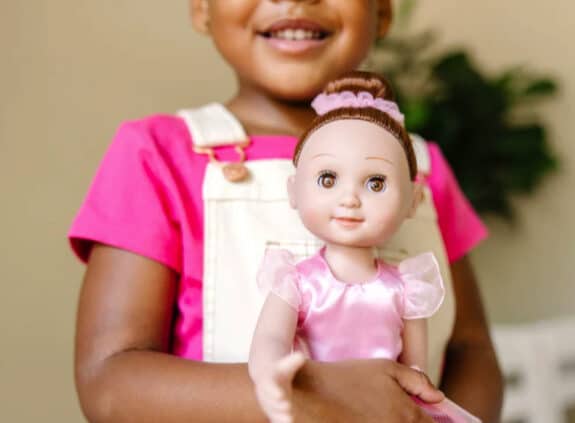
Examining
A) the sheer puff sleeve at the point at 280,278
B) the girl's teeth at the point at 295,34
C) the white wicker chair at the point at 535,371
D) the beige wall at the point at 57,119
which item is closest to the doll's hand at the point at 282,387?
the sheer puff sleeve at the point at 280,278

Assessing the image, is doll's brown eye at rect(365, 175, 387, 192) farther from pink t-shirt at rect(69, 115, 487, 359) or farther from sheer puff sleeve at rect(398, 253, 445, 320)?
pink t-shirt at rect(69, 115, 487, 359)

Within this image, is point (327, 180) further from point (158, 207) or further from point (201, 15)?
point (201, 15)

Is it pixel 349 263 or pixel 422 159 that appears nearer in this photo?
pixel 349 263

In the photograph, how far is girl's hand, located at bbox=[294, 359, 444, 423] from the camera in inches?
21.9

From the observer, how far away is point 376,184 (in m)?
0.58

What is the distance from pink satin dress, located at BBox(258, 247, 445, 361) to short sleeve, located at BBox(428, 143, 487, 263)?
0.34 m

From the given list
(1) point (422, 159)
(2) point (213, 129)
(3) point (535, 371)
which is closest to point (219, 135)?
(2) point (213, 129)

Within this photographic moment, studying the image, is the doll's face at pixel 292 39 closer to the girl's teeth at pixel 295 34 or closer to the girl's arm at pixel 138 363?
the girl's teeth at pixel 295 34

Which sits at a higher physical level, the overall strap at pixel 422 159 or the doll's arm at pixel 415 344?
the overall strap at pixel 422 159

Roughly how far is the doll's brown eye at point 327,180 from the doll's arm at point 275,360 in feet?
0.30

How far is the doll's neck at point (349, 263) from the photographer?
604 mm

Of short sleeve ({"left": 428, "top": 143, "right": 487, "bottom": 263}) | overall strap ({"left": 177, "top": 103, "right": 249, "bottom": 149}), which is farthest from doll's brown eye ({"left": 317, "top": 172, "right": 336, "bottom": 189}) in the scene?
short sleeve ({"left": 428, "top": 143, "right": 487, "bottom": 263})

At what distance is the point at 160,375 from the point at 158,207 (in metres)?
0.17

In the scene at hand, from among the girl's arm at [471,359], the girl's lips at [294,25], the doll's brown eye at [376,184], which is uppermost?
the girl's lips at [294,25]
